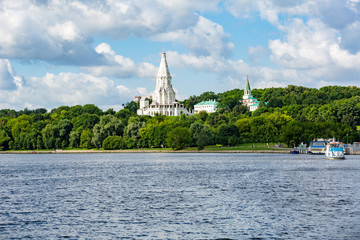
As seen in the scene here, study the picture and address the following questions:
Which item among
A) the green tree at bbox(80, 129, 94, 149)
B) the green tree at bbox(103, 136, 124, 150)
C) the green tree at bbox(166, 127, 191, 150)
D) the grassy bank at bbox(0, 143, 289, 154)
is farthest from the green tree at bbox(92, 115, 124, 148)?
the green tree at bbox(166, 127, 191, 150)

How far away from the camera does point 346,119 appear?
194 m

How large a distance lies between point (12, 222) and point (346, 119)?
173117 millimetres

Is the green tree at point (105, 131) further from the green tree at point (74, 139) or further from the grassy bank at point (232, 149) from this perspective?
the green tree at point (74, 139)

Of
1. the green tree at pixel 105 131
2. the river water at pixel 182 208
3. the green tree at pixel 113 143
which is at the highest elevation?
the green tree at pixel 105 131

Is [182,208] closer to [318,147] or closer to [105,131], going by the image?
[318,147]

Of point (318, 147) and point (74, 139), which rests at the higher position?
point (74, 139)

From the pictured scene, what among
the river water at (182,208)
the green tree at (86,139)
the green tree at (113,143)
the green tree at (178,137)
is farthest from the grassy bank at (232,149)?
the river water at (182,208)

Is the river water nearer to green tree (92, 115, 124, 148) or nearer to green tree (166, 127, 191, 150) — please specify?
green tree (166, 127, 191, 150)

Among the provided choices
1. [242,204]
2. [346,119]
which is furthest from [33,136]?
[242,204]

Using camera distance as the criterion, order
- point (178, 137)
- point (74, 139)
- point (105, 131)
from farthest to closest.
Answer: point (74, 139) → point (105, 131) → point (178, 137)

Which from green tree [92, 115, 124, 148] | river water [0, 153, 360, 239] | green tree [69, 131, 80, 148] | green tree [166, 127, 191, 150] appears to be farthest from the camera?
green tree [69, 131, 80, 148]

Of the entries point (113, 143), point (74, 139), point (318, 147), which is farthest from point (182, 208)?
point (74, 139)

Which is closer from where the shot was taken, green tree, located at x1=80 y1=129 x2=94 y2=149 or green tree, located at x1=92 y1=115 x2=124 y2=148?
green tree, located at x1=92 y1=115 x2=124 y2=148

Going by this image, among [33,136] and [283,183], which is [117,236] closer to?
[283,183]
